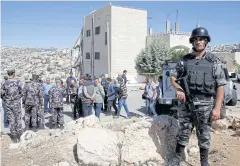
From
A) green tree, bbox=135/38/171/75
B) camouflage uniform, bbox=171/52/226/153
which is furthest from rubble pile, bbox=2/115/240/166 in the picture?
green tree, bbox=135/38/171/75

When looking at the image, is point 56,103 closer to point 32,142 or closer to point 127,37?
point 32,142

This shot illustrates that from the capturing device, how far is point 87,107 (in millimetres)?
8469

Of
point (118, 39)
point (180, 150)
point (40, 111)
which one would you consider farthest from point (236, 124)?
point (118, 39)

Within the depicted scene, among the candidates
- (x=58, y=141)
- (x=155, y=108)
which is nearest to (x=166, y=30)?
(x=155, y=108)

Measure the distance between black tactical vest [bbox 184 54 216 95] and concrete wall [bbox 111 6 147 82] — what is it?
2642 cm

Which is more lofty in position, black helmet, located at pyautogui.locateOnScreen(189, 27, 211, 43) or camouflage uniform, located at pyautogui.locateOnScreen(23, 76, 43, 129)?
black helmet, located at pyautogui.locateOnScreen(189, 27, 211, 43)

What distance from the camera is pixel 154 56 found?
29.9 m

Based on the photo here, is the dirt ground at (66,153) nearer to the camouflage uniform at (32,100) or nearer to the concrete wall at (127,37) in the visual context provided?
the camouflage uniform at (32,100)

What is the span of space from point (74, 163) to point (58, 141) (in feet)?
2.77

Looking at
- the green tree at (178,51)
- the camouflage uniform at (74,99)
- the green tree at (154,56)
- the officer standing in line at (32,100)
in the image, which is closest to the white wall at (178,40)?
the green tree at (178,51)

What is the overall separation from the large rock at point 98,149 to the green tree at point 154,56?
25.4m

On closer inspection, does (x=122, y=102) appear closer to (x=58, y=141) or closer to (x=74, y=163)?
(x=58, y=141)

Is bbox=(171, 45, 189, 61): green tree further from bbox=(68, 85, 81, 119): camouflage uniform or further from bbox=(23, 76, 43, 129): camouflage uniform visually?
bbox=(23, 76, 43, 129): camouflage uniform

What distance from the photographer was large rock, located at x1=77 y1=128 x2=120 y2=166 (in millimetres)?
4176
